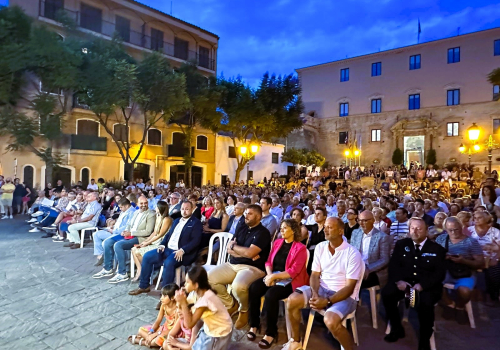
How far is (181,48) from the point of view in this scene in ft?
81.5

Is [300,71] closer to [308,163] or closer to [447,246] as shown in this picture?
[308,163]

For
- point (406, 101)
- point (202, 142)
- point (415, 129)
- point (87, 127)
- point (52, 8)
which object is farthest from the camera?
point (406, 101)

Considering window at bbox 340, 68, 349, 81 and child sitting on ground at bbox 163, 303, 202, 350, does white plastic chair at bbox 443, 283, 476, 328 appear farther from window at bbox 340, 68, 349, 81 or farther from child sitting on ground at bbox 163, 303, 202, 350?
window at bbox 340, 68, 349, 81

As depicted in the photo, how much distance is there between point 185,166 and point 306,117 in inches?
583

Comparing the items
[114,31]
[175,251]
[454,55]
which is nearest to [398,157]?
[454,55]

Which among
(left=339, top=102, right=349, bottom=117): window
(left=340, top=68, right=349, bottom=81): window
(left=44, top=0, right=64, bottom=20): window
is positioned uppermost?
(left=340, top=68, right=349, bottom=81): window

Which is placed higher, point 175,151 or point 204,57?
point 204,57

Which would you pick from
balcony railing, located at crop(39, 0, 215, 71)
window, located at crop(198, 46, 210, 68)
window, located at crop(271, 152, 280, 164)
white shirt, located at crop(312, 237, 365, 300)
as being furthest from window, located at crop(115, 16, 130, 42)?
white shirt, located at crop(312, 237, 365, 300)

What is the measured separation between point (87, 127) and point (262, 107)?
10.4 metres

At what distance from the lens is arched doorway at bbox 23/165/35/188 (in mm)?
16641

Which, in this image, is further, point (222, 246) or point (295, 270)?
point (222, 246)

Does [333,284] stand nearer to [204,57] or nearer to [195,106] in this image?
[195,106]

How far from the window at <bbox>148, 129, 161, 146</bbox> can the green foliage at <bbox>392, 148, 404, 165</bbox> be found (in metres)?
20.6

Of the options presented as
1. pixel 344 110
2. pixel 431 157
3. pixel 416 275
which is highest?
pixel 344 110
